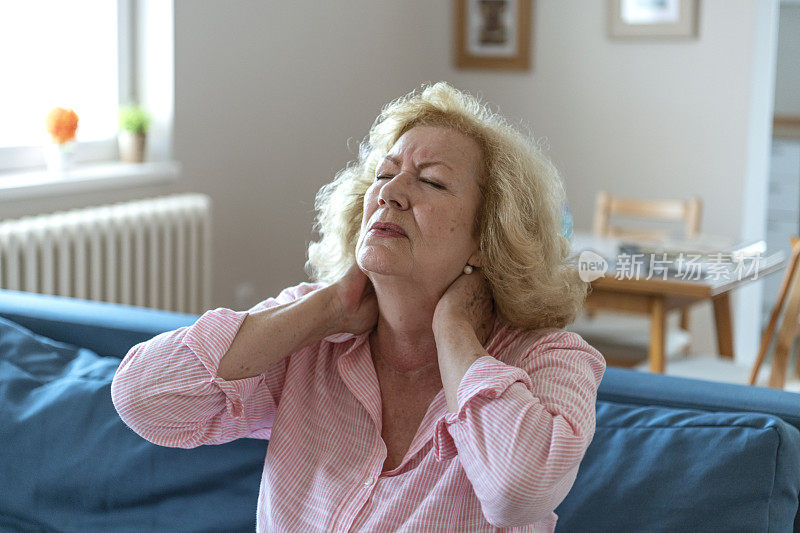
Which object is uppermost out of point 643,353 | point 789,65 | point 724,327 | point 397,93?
point 789,65

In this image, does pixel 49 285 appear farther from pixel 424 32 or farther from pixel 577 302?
pixel 424 32

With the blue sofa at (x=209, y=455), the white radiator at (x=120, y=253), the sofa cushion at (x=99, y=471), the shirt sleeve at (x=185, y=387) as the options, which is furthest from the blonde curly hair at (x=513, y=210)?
the white radiator at (x=120, y=253)

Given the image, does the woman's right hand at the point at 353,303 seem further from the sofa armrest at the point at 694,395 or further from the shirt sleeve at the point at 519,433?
the sofa armrest at the point at 694,395

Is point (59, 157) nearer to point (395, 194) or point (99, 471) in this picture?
point (99, 471)

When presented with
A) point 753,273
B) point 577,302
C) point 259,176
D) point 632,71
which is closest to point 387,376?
point 577,302

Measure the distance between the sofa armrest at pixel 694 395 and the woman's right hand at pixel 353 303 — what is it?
15.1 inches

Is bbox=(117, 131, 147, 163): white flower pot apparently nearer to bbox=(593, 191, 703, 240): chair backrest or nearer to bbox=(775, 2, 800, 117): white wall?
bbox=(593, 191, 703, 240): chair backrest

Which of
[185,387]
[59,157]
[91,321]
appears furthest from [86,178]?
[185,387]

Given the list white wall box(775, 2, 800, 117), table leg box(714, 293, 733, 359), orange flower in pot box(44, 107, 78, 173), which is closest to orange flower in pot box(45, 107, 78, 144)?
orange flower in pot box(44, 107, 78, 173)

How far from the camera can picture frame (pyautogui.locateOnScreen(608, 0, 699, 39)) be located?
455cm

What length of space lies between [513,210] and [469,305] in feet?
0.49

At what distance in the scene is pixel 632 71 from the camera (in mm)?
4723

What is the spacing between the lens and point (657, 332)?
3.13 m

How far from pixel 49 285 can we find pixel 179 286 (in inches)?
24.3
